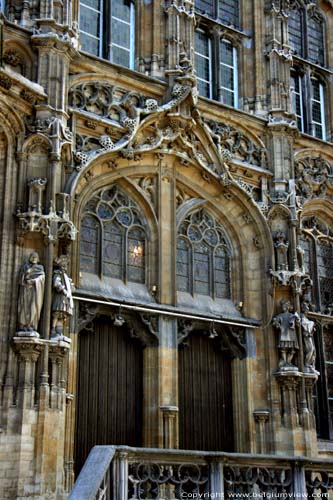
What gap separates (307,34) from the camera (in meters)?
24.5

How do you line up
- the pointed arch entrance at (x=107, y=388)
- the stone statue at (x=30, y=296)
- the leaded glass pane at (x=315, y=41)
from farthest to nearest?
1. the leaded glass pane at (x=315, y=41)
2. the pointed arch entrance at (x=107, y=388)
3. the stone statue at (x=30, y=296)

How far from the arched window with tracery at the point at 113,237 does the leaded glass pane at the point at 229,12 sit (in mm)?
7099

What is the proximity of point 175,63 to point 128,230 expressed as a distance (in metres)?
4.67

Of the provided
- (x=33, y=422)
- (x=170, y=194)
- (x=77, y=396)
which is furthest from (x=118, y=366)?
(x=170, y=194)

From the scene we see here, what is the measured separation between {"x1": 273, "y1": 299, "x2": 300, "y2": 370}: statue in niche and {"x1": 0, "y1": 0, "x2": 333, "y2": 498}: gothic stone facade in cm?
5

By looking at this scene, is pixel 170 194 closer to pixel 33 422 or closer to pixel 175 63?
pixel 175 63

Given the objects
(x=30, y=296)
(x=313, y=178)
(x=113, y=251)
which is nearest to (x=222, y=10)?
(x=313, y=178)

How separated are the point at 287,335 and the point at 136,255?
4162 millimetres

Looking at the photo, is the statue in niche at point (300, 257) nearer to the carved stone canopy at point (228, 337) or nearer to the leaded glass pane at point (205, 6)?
the carved stone canopy at point (228, 337)

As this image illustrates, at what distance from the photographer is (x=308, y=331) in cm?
1958

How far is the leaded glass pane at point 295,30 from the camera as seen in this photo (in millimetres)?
24188

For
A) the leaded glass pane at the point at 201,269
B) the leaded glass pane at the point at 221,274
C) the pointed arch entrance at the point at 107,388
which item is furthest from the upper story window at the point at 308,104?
the pointed arch entrance at the point at 107,388

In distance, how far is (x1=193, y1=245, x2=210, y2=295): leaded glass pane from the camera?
64.5 feet

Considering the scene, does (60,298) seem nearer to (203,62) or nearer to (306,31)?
(203,62)
